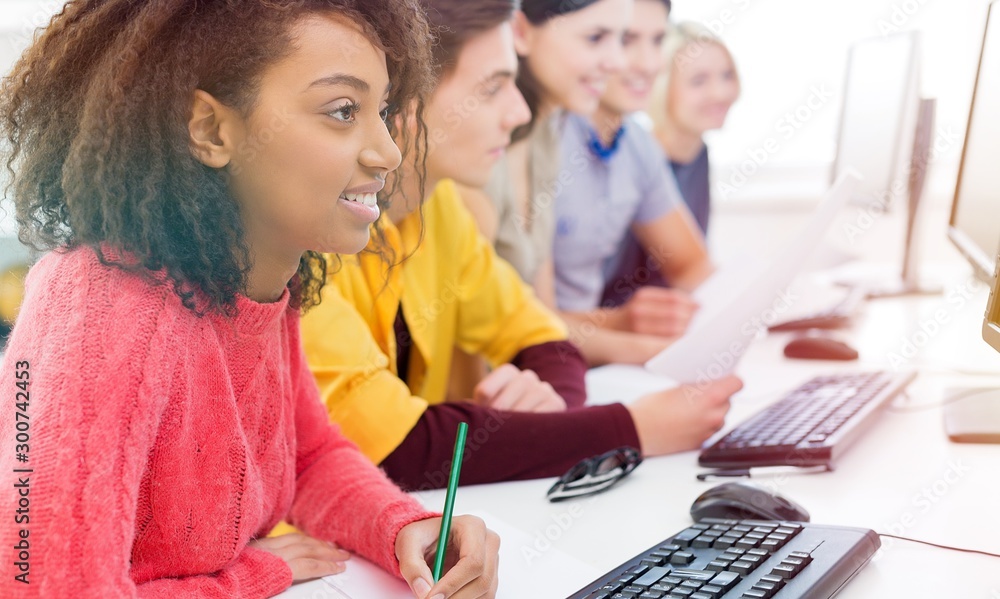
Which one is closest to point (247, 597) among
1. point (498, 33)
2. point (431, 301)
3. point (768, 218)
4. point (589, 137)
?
point (431, 301)

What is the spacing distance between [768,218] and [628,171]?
4.57 ft

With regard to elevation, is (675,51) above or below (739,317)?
above

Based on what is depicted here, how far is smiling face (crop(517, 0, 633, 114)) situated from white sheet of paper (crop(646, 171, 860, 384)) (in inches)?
27.9

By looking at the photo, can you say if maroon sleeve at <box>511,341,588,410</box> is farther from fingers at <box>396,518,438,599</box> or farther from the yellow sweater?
fingers at <box>396,518,438,599</box>

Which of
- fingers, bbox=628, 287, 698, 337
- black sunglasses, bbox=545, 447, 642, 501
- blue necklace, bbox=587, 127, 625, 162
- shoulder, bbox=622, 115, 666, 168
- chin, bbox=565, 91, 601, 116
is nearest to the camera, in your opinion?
black sunglasses, bbox=545, 447, 642, 501

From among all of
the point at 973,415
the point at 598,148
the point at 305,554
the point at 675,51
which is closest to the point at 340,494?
the point at 305,554

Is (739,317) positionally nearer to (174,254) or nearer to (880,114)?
(174,254)

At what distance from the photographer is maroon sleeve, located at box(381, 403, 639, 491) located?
1013 mm

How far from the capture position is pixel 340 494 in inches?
34.1

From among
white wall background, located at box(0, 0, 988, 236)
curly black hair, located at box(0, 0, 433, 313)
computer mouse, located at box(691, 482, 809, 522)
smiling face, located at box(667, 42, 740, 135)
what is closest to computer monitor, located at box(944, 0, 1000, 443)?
computer mouse, located at box(691, 482, 809, 522)

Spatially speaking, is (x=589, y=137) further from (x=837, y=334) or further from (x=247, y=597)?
(x=247, y=597)

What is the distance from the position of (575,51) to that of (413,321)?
766mm

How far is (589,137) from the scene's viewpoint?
2154 millimetres

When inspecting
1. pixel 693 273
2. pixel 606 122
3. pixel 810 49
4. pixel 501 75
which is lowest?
pixel 693 273
